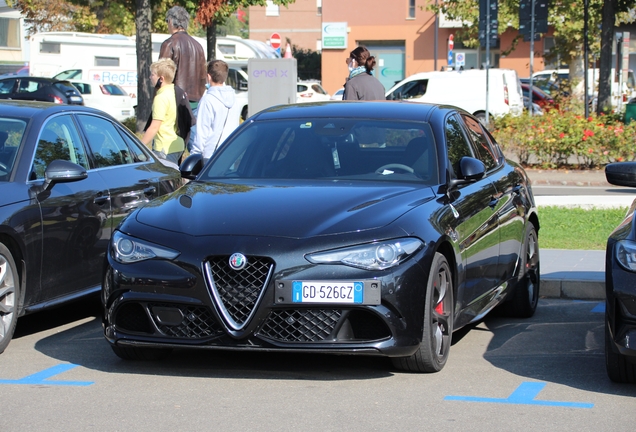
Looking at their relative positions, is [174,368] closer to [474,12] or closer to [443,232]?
[443,232]

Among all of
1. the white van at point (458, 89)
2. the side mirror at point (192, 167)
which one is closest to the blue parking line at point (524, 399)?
the side mirror at point (192, 167)

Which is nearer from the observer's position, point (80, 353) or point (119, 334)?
point (119, 334)

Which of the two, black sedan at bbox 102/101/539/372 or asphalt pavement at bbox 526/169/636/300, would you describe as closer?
black sedan at bbox 102/101/539/372

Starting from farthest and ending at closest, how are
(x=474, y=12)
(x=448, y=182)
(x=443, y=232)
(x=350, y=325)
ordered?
(x=474, y=12)
(x=448, y=182)
(x=443, y=232)
(x=350, y=325)

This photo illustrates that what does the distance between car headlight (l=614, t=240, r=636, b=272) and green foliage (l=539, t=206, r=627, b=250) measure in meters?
5.51

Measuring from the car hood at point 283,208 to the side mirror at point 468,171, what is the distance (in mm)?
302

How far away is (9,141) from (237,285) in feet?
8.29

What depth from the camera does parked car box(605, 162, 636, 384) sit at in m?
5.32

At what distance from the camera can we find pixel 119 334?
5.85 metres

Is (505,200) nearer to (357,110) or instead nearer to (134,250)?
(357,110)

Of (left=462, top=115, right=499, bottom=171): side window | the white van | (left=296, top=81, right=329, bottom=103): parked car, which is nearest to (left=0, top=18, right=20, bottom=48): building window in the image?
(left=296, top=81, right=329, bottom=103): parked car

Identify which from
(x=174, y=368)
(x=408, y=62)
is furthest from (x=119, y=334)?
(x=408, y=62)

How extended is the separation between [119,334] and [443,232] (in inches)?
74.0

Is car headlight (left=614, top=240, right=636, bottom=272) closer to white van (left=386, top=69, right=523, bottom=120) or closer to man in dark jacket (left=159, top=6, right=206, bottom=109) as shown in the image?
man in dark jacket (left=159, top=6, right=206, bottom=109)
